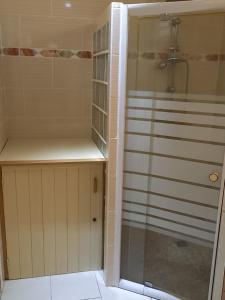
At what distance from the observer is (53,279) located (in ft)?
6.98

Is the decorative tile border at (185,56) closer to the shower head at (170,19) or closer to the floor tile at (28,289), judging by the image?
the shower head at (170,19)

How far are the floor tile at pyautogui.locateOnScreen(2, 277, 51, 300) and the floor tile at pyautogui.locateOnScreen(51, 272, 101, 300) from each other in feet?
0.15

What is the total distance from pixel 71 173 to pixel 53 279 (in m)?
0.74

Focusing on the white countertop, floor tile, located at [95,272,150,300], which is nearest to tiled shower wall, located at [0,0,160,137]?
the white countertop

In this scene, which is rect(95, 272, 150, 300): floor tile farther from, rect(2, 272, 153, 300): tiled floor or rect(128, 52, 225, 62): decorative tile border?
rect(128, 52, 225, 62): decorative tile border

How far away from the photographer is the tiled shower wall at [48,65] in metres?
2.21

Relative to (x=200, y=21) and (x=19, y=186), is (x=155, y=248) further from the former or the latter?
(x=200, y=21)

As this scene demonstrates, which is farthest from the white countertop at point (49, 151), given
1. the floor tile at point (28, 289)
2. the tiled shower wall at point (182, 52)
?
the floor tile at point (28, 289)

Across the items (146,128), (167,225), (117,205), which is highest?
(146,128)

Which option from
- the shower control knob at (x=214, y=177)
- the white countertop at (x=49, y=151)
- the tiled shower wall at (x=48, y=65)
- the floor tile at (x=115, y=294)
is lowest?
the floor tile at (x=115, y=294)

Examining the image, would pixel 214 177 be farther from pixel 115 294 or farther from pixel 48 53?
pixel 48 53

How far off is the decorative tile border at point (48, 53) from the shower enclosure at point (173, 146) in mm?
681

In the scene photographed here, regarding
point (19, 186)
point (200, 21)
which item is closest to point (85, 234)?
point (19, 186)

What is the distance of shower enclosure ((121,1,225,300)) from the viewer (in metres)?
1.68
